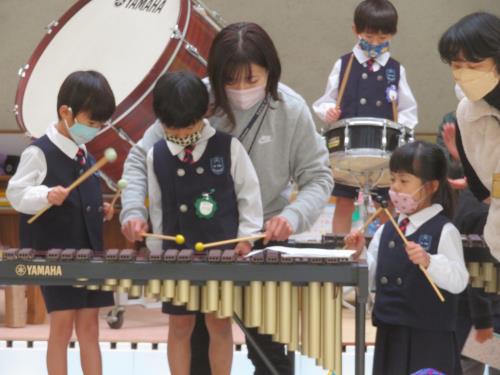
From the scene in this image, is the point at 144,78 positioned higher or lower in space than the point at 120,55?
lower

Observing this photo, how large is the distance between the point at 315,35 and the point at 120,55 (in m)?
2.66

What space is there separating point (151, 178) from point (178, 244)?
235mm

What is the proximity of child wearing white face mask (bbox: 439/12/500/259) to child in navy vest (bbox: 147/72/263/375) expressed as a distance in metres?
0.66

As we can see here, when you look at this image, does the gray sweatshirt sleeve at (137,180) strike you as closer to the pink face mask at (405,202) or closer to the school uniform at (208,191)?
the school uniform at (208,191)

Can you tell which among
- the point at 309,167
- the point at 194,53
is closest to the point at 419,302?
the point at 309,167

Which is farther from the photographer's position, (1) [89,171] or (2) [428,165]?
(2) [428,165]

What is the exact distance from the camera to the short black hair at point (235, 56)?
9.76 feet

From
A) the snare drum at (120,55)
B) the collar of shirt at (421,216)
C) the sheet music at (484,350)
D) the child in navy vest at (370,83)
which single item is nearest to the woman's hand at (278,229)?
the collar of shirt at (421,216)

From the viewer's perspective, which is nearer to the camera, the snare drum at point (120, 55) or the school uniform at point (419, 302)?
the school uniform at point (419, 302)

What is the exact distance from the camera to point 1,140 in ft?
22.0

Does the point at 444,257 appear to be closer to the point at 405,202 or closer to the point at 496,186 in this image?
the point at 405,202

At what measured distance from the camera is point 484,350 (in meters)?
3.39

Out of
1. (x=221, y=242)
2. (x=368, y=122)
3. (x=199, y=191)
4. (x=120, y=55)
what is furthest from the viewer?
(x=120, y=55)

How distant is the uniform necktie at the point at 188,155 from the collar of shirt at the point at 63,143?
47 cm
